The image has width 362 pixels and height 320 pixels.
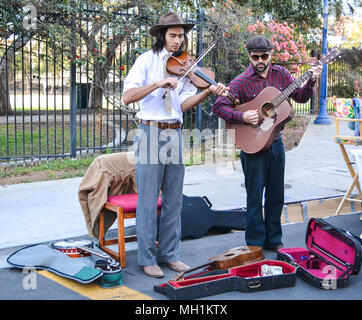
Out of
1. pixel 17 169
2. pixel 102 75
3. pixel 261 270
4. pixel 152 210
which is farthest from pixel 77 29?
pixel 261 270

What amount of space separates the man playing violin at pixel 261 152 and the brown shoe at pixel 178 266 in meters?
0.77

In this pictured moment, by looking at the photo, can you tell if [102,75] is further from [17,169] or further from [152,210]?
[152,210]

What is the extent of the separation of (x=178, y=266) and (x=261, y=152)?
1221mm

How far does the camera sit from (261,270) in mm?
4180

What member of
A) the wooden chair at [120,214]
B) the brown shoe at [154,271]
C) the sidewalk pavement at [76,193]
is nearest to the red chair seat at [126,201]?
the wooden chair at [120,214]

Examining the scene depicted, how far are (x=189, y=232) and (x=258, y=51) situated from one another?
1.88 metres

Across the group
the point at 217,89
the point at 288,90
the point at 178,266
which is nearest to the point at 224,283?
the point at 178,266

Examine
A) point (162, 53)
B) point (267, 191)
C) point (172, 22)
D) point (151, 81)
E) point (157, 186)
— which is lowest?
point (267, 191)

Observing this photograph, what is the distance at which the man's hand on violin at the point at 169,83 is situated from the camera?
3.75 metres

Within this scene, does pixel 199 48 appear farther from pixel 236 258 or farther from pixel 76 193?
pixel 236 258

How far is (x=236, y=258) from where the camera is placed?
14.1ft

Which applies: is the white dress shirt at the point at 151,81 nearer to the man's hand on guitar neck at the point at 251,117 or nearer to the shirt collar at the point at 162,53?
the shirt collar at the point at 162,53
